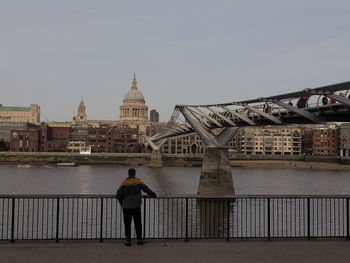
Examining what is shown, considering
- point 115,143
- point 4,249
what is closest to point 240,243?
point 4,249

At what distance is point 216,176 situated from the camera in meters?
51.8

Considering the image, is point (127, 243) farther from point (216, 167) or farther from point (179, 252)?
point (216, 167)

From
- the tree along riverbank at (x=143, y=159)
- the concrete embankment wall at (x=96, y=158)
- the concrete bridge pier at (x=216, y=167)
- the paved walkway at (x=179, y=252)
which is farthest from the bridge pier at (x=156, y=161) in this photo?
the paved walkway at (x=179, y=252)

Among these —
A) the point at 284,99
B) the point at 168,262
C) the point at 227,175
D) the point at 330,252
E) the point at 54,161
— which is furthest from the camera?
the point at 54,161

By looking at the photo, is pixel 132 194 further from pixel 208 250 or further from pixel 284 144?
pixel 284 144

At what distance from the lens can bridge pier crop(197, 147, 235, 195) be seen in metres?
51.4

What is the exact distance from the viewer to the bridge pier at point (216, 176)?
51406 millimetres

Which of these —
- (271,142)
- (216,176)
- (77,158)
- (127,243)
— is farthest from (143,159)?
(127,243)

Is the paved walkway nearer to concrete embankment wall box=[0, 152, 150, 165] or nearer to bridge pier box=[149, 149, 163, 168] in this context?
bridge pier box=[149, 149, 163, 168]

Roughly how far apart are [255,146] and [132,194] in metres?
187

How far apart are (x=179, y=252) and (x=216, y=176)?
133 feet

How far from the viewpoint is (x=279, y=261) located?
10.8 metres

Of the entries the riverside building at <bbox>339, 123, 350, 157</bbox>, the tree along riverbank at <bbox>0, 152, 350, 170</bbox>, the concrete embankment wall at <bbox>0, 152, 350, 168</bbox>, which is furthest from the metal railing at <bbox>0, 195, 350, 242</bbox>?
the riverside building at <bbox>339, 123, 350, 157</bbox>

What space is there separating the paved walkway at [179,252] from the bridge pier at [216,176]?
126 ft
